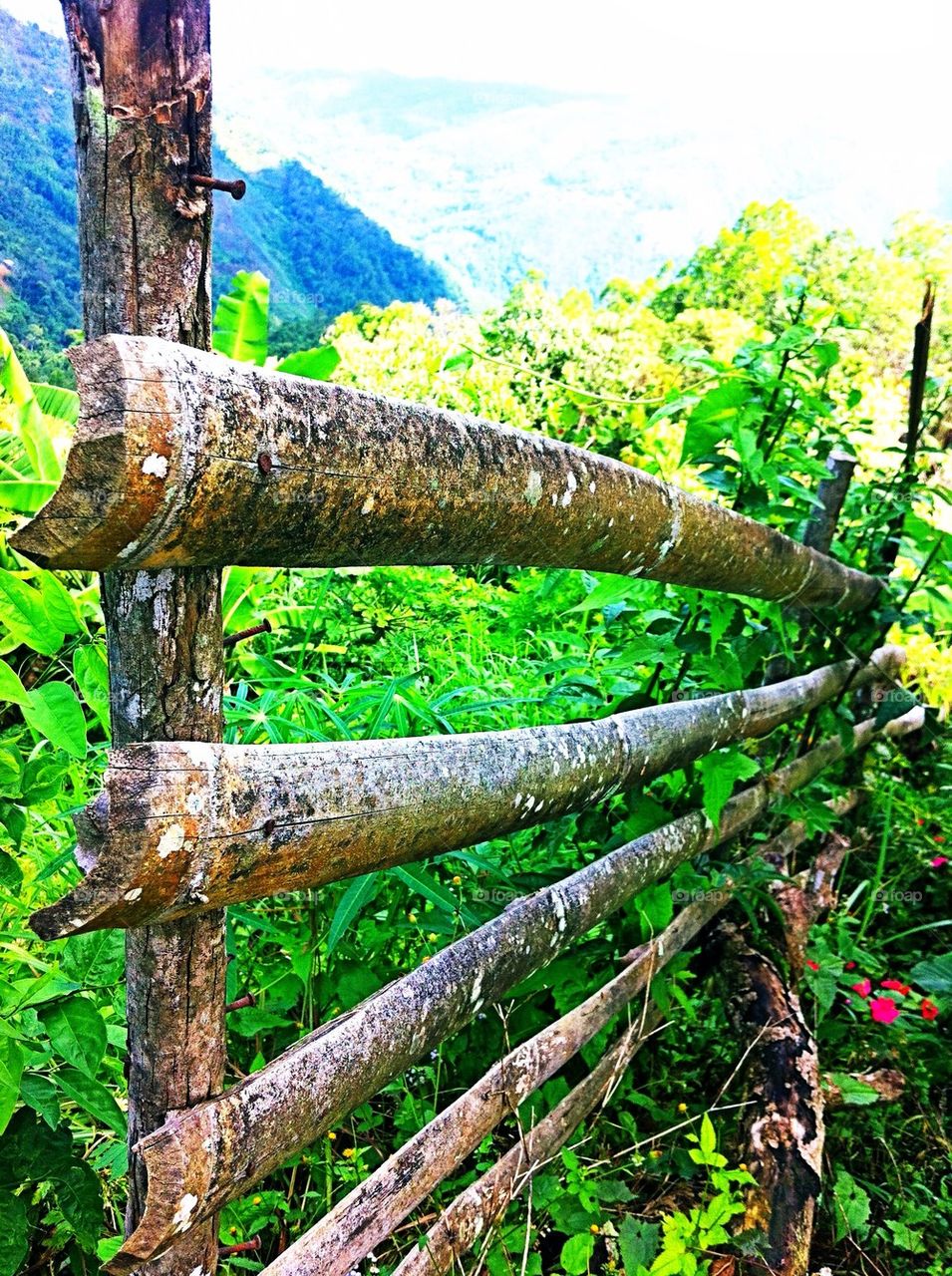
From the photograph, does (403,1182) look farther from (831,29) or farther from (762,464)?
(831,29)

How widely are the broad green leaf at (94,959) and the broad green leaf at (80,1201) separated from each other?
0.24m

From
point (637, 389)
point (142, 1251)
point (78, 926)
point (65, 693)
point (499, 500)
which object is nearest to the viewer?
point (78, 926)

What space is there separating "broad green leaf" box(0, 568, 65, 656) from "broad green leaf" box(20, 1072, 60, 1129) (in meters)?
0.56

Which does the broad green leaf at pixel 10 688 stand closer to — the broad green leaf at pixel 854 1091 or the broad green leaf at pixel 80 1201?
the broad green leaf at pixel 80 1201

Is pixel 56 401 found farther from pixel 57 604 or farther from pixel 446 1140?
pixel 446 1140

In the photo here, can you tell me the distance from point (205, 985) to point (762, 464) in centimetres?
167

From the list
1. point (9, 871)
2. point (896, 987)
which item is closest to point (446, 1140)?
point (9, 871)

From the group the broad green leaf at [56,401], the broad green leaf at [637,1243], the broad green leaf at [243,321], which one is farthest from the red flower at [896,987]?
the broad green leaf at [56,401]

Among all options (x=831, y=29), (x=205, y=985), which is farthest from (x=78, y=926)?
(x=831, y=29)

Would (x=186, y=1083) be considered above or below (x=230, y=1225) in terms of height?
above

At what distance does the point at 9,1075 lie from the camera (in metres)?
1.09

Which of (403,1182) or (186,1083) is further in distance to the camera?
(403,1182)

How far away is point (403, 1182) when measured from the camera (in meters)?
1.41

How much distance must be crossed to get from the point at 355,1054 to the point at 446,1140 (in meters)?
0.38
